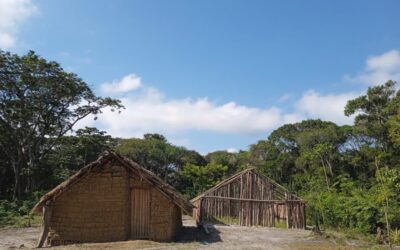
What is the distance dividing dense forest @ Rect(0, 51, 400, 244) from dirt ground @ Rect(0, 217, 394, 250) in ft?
9.38

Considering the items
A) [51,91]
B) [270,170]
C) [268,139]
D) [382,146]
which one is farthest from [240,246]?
[268,139]

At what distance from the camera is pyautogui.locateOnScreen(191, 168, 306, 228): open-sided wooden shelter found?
23.9m

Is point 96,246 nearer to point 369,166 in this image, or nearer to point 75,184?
→ point 75,184

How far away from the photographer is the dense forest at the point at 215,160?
25.1 meters

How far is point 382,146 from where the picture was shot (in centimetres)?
3525

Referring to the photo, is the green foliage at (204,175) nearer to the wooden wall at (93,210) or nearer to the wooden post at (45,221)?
the wooden wall at (93,210)

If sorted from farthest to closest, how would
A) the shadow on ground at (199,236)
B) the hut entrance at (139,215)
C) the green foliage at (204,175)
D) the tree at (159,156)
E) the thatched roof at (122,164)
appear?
the tree at (159,156) → the green foliage at (204,175) → the shadow on ground at (199,236) → the hut entrance at (139,215) → the thatched roof at (122,164)

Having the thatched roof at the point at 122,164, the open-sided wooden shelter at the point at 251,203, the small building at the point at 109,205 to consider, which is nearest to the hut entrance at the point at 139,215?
the small building at the point at 109,205

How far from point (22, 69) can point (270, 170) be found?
25.5 meters

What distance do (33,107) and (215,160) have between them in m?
21.4

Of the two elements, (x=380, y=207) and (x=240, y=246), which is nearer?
(x=240, y=246)

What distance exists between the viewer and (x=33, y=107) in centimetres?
3073

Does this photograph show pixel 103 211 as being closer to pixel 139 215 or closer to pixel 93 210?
pixel 93 210

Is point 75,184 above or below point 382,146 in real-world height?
below
